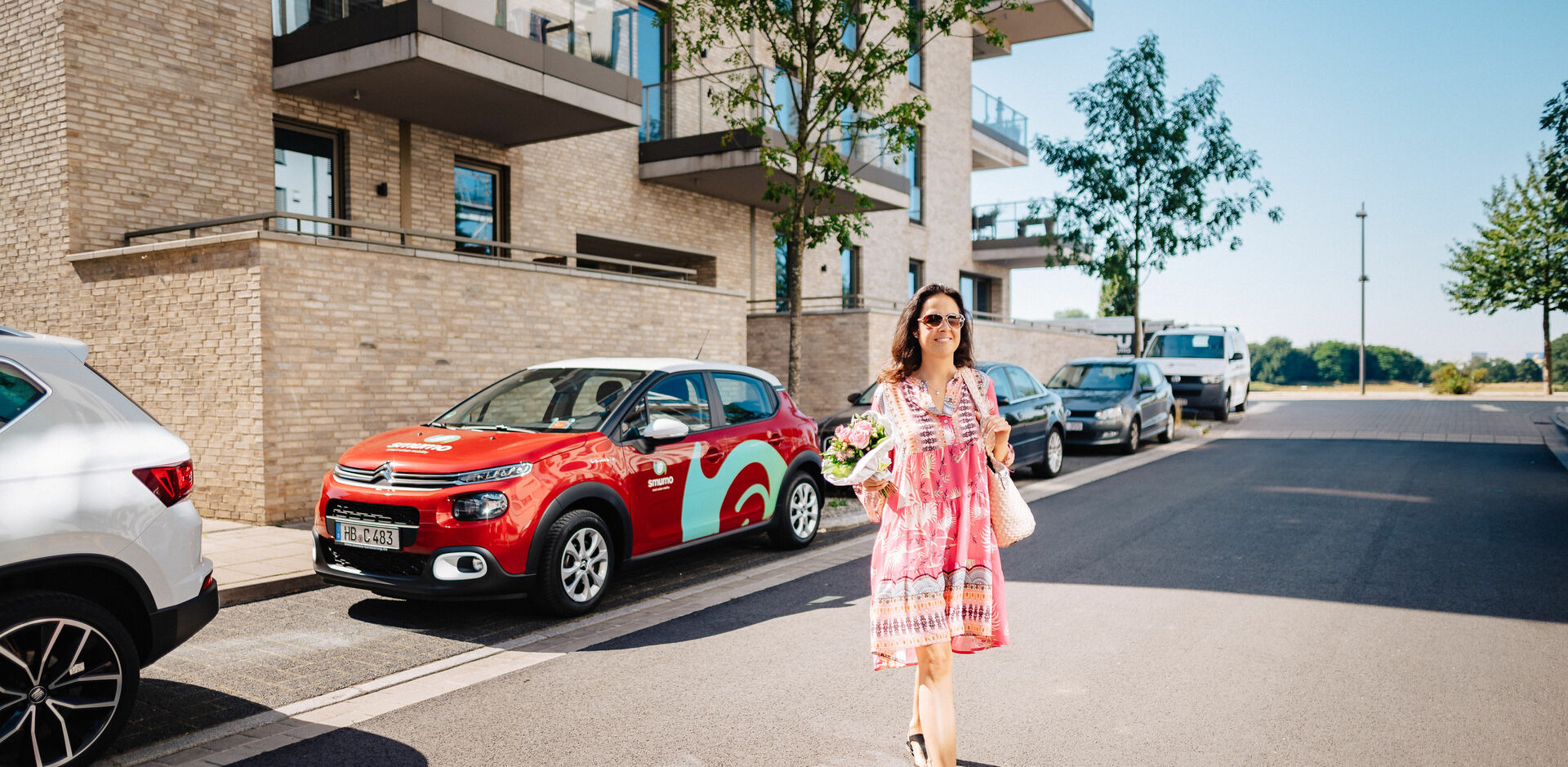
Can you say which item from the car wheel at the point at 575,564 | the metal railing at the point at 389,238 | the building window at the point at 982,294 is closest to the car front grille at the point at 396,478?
the car wheel at the point at 575,564

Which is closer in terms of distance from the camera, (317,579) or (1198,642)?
(1198,642)

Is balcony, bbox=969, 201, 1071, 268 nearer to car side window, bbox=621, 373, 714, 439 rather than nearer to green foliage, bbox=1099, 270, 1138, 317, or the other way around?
green foliage, bbox=1099, 270, 1138, 317

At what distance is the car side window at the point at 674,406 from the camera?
6.71 metres

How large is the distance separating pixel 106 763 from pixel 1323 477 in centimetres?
1263

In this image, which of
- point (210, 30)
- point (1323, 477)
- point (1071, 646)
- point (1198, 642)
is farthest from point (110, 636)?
point (1323, 477)

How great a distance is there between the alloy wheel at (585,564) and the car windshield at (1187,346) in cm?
2015

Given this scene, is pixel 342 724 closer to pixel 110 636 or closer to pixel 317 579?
pixel 110 636

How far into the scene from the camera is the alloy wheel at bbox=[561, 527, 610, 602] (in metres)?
6.04

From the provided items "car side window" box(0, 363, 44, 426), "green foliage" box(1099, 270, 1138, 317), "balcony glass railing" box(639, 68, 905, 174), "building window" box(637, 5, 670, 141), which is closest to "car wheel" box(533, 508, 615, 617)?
"car side window" box(0, 363, 44, 426)

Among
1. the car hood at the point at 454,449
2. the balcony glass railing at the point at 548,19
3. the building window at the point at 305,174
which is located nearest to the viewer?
the car hood at the point at 454,449

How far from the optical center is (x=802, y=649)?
17.4 feet

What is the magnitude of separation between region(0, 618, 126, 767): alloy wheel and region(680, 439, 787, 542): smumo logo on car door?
147 inches

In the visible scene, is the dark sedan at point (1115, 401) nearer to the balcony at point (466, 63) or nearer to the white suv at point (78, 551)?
the balcony at point (466, 63)

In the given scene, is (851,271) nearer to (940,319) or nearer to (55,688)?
(940,319)
